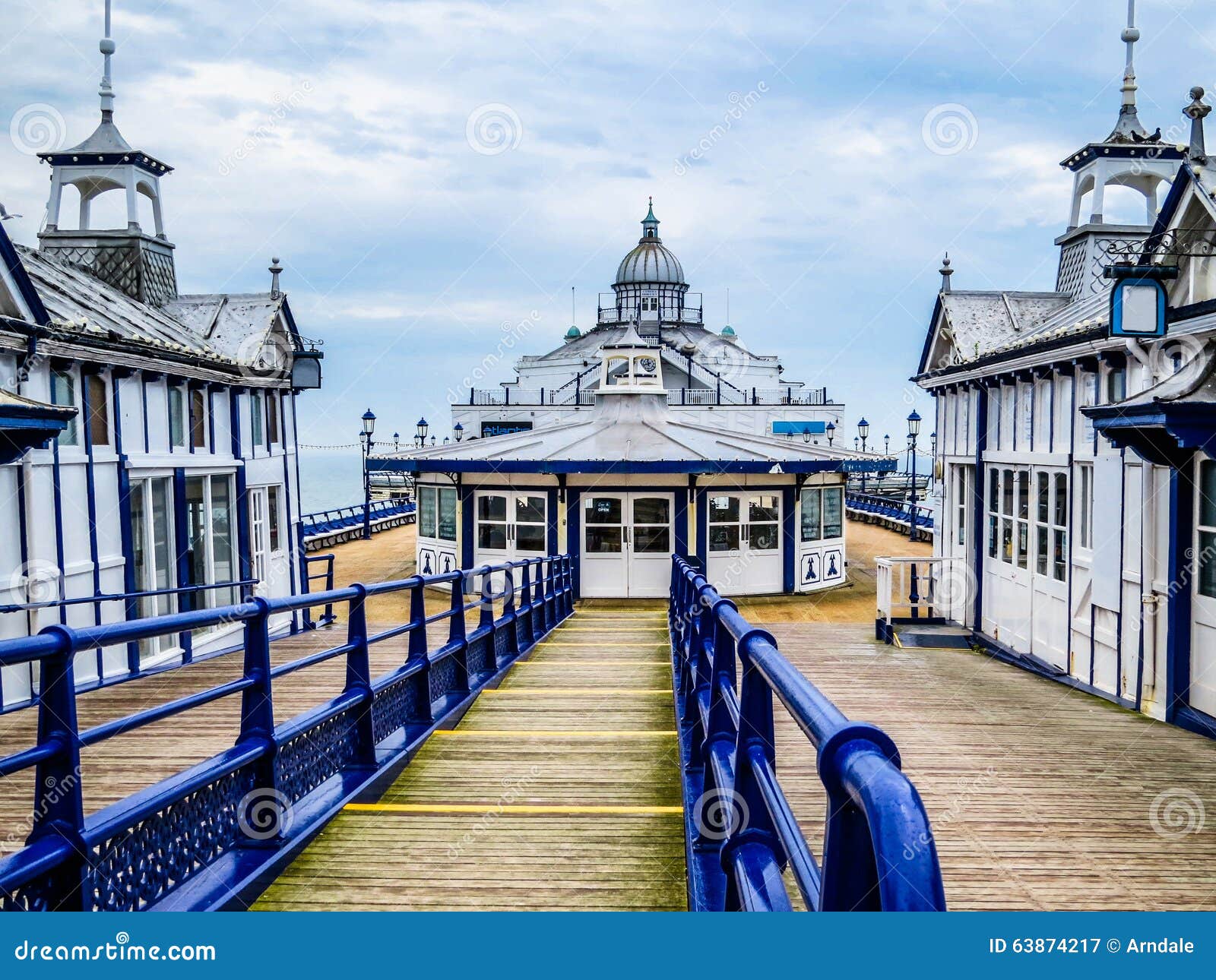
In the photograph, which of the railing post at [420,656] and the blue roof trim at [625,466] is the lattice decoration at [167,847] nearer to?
the railing post at [420,656]

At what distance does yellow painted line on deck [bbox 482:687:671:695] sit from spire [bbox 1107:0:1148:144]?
11.3 m

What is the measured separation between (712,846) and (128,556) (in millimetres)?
8968

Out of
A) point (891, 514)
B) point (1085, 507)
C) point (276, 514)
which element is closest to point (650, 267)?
point (891, 514)

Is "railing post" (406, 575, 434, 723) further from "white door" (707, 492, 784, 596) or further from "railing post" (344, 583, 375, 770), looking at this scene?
"white door" (707, 492, 784, 596)

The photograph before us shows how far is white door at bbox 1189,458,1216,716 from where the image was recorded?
8195 mm

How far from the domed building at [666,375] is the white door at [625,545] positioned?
1182 inches

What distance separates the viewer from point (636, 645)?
1145 centimetres

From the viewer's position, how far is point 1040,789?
6113mm

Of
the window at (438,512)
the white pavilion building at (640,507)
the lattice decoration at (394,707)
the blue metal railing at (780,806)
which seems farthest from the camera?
the window at (438,512)

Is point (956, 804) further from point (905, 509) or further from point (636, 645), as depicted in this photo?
point (905, 509)

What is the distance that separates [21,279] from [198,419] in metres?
4.27

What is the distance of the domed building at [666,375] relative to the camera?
5188cm

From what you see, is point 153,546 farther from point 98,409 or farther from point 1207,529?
point 1207,529

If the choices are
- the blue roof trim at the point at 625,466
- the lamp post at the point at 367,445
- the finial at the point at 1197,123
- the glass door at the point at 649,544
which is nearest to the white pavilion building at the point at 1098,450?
the finial at the point at 1197,123
